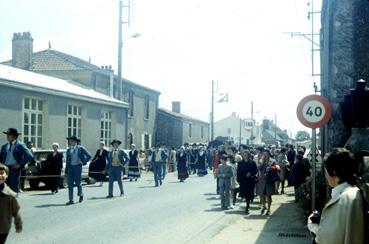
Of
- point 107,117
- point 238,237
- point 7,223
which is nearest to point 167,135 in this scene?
point 107,117

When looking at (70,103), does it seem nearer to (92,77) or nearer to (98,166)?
(98,166)

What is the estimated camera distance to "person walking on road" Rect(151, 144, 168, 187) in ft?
66.9

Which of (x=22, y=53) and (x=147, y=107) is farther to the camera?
(x=147, y=107)

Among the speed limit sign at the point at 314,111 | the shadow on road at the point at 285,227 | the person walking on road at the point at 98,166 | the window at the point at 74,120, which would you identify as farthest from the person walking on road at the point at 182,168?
the speed limit sign at the point at 314,111

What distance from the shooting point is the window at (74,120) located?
26781 mm

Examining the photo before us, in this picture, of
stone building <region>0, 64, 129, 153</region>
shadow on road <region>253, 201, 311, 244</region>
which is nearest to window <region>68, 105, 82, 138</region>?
stone building <region>0, 64, 129, 153</region>

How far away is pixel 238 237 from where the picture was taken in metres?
9.26

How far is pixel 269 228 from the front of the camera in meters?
10.5

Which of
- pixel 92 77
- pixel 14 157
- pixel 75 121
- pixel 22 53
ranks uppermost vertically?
pixel 22 53

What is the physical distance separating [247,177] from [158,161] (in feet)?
25.8

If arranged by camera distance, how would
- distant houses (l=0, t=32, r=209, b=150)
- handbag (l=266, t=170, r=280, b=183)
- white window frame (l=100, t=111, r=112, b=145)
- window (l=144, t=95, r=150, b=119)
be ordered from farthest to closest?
window (l=144, t=95, r=150, b=119) → white window frame (l=100, t=111, r=112, b=145) → distant houses (l=0, t=32, r=209, b=150) → handbag (l=266, t=170, r=280, b=183)

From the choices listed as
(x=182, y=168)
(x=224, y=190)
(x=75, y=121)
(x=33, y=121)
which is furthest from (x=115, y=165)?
(x=75, y=121)

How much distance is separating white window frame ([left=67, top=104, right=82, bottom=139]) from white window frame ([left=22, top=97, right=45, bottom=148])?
2396 mm

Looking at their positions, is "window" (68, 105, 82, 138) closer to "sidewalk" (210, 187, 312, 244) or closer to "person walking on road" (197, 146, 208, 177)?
"person walking on road" (197, 146, 208, 177)
